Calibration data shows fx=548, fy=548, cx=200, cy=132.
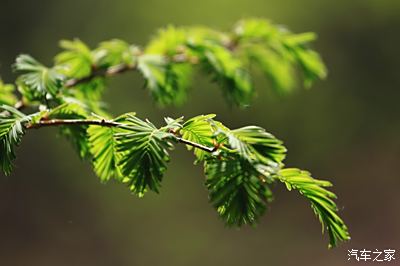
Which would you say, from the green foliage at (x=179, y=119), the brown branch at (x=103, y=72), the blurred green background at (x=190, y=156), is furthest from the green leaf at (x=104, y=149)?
the blurred green background at (x=190, y=156)

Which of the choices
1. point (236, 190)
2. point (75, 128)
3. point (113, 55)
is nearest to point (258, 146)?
point (236, 190)

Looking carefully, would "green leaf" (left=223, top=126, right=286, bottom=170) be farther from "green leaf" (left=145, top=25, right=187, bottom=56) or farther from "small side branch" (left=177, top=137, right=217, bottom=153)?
"green leaf" (left=145, top=25, right=187, bottom=56)

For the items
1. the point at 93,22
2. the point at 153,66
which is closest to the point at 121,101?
the point at 93,22

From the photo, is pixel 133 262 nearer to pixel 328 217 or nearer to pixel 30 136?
pixel 30 136

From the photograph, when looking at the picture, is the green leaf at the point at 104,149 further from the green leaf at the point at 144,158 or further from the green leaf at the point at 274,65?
the green leaf at the point at 274,65

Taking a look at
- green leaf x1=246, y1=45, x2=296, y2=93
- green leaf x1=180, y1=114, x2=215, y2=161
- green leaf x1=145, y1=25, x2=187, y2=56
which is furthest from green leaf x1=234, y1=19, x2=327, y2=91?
green leaf x1=180, y1=114, x2=215, y2=161

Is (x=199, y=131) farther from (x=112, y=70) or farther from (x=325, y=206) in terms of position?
(x=112, y=70)
